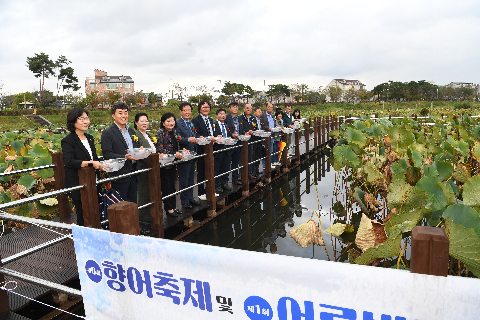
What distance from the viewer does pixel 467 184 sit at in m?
2.17

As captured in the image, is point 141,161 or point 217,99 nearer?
point 141,161

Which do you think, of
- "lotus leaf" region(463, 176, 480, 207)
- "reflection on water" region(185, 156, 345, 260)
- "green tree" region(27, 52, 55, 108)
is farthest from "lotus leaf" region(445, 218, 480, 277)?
"green tree" region(27, 52, 55, 108)

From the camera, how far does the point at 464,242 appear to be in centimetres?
146

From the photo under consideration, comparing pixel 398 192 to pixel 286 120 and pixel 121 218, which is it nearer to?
pixel 121 218

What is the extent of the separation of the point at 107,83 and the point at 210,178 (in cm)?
7554

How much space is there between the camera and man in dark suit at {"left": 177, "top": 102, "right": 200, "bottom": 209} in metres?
4.50

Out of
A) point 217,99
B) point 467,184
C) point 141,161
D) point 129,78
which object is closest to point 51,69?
point 217,99

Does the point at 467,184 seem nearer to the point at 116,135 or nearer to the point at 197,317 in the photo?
the point at 197,317

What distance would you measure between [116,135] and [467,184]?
10.3ft

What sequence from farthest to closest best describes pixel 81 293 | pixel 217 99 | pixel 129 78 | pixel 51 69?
pixel 129 78, pixel 217 99, pixel 51 69, pixel 81 293

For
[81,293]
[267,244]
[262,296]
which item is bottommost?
[267,244]

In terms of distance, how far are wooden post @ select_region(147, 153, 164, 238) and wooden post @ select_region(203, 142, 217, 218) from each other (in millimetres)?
1175

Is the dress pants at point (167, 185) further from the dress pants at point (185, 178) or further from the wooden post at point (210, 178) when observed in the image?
the wooden post at point (210, 178)

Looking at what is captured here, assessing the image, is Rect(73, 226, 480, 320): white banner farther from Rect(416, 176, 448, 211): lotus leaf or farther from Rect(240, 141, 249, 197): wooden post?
Rect(240, 141, 249, 197): wooden post
